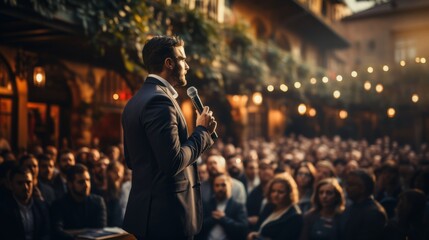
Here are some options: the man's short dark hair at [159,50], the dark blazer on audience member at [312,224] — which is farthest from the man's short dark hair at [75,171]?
the man's short dark hair at [159,50]

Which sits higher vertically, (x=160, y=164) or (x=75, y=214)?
(x=160, y=164)

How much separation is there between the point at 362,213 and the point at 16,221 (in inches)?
139

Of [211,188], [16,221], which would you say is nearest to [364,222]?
[211,188]

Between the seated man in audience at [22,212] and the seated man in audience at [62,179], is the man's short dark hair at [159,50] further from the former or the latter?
the seated man in audience at [62,179]

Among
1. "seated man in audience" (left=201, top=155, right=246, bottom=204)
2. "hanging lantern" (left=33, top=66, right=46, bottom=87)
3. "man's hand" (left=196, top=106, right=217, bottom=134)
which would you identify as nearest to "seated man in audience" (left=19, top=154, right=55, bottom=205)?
"seated man in audience" (left=201, top=155, right=246, bottom=204)

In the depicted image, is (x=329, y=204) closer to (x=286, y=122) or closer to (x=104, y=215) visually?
(x=104, y=215)

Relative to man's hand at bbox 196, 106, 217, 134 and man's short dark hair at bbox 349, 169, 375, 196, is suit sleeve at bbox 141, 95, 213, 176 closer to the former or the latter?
man's hand at bbox 196, 106, 217, 134

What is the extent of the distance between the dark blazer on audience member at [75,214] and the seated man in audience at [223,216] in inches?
47.8

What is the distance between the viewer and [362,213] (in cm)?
Answer: 514

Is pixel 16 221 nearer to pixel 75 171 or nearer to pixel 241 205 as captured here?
pixel 75 171

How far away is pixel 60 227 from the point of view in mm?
5574

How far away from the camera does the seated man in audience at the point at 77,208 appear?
564cm

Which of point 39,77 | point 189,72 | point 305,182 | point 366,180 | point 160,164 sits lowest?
point 305,182

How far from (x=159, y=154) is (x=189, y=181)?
0.29 metres
